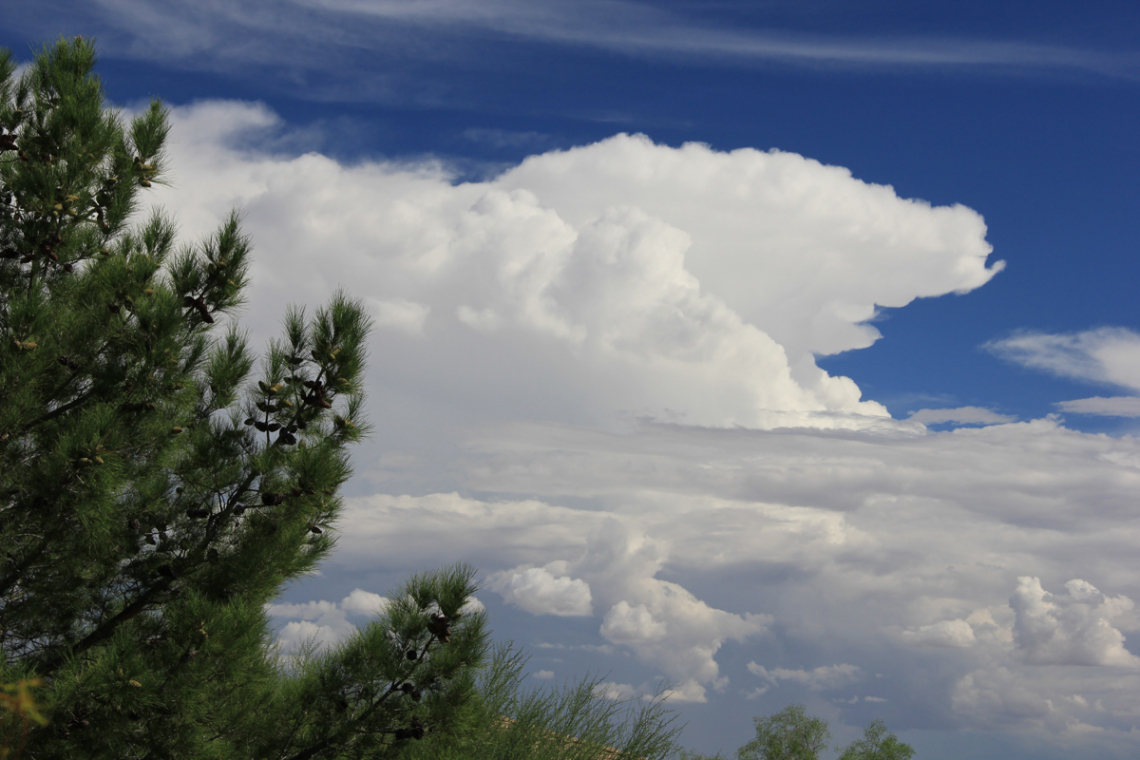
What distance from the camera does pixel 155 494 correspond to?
729cm

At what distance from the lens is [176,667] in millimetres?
6031

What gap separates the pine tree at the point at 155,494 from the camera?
621cm

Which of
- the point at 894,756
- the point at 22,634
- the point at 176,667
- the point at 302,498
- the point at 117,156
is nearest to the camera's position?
the point at 176,667

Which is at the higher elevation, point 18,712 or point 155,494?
point 155,494

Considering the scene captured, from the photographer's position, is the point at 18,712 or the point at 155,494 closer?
the point at 18,712

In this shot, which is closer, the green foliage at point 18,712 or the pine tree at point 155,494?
the green foliage at point 18,712

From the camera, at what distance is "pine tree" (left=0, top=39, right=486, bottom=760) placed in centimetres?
621

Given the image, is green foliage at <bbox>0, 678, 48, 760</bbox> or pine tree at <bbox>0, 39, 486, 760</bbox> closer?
green foliage at <bbox>0, 678, 48, 760</bbox>

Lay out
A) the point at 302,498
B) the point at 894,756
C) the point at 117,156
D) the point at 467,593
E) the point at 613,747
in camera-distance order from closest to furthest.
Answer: the point at 467,593, the point at 302,498, the point at 117,156, the point at 613,747, the point at 894,756

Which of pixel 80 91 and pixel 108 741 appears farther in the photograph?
pixel 80 91

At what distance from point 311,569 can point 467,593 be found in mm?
1850

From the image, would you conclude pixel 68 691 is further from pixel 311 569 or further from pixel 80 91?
pixel 80 91

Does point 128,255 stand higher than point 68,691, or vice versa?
point 128,255

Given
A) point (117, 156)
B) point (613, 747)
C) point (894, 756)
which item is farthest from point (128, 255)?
point (894, 756)
